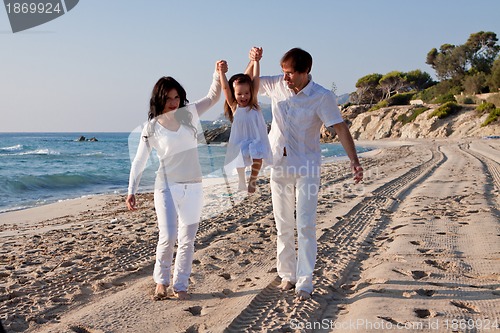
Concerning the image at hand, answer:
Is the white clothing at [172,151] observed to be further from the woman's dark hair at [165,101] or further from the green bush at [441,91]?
the green bush at [441,91]

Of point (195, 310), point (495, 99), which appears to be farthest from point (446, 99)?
point (195, 310)

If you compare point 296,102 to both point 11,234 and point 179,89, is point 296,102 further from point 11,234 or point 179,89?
point 11,234

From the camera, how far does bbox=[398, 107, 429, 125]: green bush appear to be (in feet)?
174

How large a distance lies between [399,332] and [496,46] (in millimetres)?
69607

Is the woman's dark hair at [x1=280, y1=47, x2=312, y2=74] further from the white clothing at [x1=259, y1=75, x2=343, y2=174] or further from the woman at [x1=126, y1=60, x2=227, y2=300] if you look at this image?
the woman at [x1=126, y1=60, x2=227, y2=300]

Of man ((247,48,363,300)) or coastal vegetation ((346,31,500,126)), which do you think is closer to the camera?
man ((247,48,363,300))

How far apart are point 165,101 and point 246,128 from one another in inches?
26.9

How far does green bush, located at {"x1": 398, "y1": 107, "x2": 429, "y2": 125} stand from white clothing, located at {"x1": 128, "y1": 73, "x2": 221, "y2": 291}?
52.0 m

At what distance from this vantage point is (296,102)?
408cm

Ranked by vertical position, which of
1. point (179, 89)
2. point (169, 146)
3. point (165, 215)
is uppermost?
point (179, 89)

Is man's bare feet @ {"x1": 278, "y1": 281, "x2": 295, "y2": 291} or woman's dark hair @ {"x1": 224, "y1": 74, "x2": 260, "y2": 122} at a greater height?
woman's dark hair @ {"x1": 224, "y1": 74, "x2": 260, "y2": 122}

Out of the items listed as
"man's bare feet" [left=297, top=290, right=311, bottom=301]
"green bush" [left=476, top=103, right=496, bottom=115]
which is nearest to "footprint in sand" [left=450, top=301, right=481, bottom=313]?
"man's bare feet" [left=297, top=290, right=311, bottom=301]

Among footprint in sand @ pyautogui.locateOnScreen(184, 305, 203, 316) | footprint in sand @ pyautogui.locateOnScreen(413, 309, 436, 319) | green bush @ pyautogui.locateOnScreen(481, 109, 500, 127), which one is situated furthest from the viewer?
green bush @ pyautogui.locateOnScreen(481, 109, 500, 127)

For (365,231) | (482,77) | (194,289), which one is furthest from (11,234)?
(482,77)
